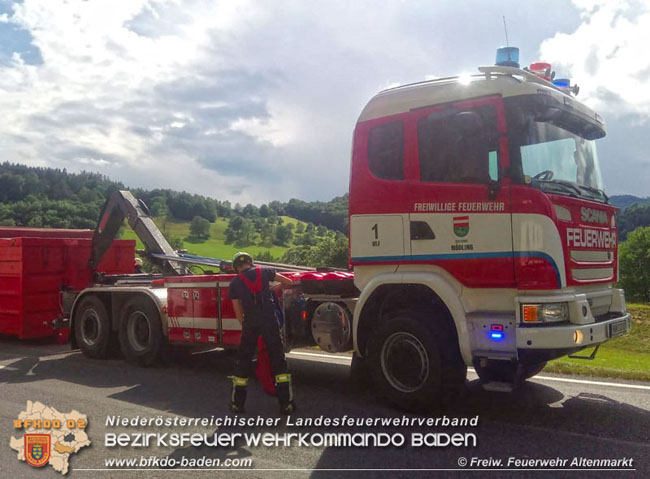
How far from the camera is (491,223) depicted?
213 inches

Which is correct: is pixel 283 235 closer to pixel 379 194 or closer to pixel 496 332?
pixel 379 194

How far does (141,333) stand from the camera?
916cm

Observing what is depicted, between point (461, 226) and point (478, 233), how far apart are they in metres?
0.19

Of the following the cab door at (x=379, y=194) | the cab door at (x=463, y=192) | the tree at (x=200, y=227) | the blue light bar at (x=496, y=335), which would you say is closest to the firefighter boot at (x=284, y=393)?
the cab door at (x=379, y=194)

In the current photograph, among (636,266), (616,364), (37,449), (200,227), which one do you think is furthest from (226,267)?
(200,227)

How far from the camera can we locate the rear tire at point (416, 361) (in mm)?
5523

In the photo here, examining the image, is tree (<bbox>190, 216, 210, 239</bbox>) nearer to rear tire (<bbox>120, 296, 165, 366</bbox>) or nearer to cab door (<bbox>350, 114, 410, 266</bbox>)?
rear tire (<bbox>120, 296, 165, 366</bbox>)

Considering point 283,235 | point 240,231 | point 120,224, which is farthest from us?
point 240,231

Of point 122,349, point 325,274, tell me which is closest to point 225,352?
point 122,349

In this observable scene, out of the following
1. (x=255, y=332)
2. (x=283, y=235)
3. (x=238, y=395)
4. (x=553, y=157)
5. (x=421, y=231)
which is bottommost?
(x=238, y=395)

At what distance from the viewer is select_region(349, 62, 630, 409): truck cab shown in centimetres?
520

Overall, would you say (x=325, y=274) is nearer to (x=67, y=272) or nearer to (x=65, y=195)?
(x=67, y=272)

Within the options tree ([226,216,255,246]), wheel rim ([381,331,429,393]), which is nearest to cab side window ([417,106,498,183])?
wheel rim ([381,331,429,393])

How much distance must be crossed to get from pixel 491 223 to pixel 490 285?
579 millimetres
